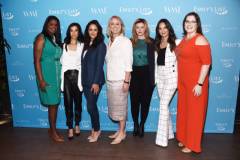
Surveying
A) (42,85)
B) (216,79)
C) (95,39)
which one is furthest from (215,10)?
(42,85)

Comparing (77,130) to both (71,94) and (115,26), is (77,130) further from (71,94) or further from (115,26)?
(115,26)

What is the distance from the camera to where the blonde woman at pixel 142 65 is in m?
4.19

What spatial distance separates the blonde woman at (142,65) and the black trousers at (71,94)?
803 mm

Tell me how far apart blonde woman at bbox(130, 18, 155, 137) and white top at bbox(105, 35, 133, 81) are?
0.18 m

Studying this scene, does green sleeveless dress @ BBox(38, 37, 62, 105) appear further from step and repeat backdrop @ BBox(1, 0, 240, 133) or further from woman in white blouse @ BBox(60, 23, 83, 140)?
step and repeat backdrop @ BBox(1, 0, 240, 133)

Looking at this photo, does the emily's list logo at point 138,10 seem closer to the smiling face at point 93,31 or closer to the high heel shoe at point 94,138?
the smiling face at point 93,31

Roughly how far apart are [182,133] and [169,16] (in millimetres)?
1754

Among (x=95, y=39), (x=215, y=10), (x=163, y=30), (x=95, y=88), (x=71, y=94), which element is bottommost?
(x=71, y=94)

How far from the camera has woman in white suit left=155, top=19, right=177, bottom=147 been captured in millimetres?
4090

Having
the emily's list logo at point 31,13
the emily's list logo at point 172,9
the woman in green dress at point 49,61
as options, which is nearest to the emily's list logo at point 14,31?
the emily's list logo at point 31,13

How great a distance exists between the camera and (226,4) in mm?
4398

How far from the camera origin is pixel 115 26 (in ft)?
13.4

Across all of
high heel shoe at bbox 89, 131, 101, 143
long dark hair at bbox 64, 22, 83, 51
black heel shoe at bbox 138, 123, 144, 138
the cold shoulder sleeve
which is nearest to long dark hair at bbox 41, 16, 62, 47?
long dark hair at bbox 64, 22, 83, 51

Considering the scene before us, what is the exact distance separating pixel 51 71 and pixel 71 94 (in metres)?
0.44
